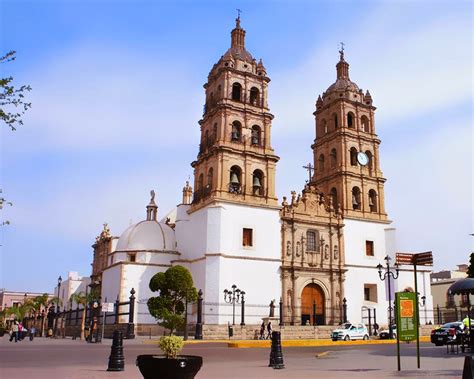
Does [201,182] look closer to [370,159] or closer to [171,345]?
[370,159]

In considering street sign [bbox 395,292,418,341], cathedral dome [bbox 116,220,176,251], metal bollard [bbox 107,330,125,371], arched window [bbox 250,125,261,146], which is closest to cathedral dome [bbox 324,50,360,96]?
arched window [bbox 250,125,261,146]

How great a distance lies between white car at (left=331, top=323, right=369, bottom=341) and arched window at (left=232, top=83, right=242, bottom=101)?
1929cm

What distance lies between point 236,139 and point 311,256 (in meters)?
10.8

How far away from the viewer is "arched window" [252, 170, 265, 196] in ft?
128

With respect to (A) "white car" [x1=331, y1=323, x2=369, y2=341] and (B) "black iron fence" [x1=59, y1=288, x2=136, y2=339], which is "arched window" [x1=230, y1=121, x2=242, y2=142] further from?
(A) "white car" [x1=331, y1=323, x2=369, y2=341]

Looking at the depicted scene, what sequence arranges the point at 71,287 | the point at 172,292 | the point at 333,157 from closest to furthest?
the point at 172,292
the point at 333,157
the point at 71,287

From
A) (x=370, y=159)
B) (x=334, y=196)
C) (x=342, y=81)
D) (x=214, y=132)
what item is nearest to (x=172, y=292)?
(x=214, y=132)

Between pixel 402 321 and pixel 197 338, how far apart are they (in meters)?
20.0

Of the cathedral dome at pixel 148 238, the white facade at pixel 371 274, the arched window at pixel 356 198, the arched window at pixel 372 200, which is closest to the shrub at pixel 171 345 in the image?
the cathedral dome at pixel 148 238

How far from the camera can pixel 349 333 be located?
30875 mm

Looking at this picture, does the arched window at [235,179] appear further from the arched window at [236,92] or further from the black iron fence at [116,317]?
the black iron fence at [116,317]

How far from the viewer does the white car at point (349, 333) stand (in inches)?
1204

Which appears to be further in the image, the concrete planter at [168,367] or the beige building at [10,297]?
the beige building at [10,297]

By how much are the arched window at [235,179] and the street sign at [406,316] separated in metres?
26.0
